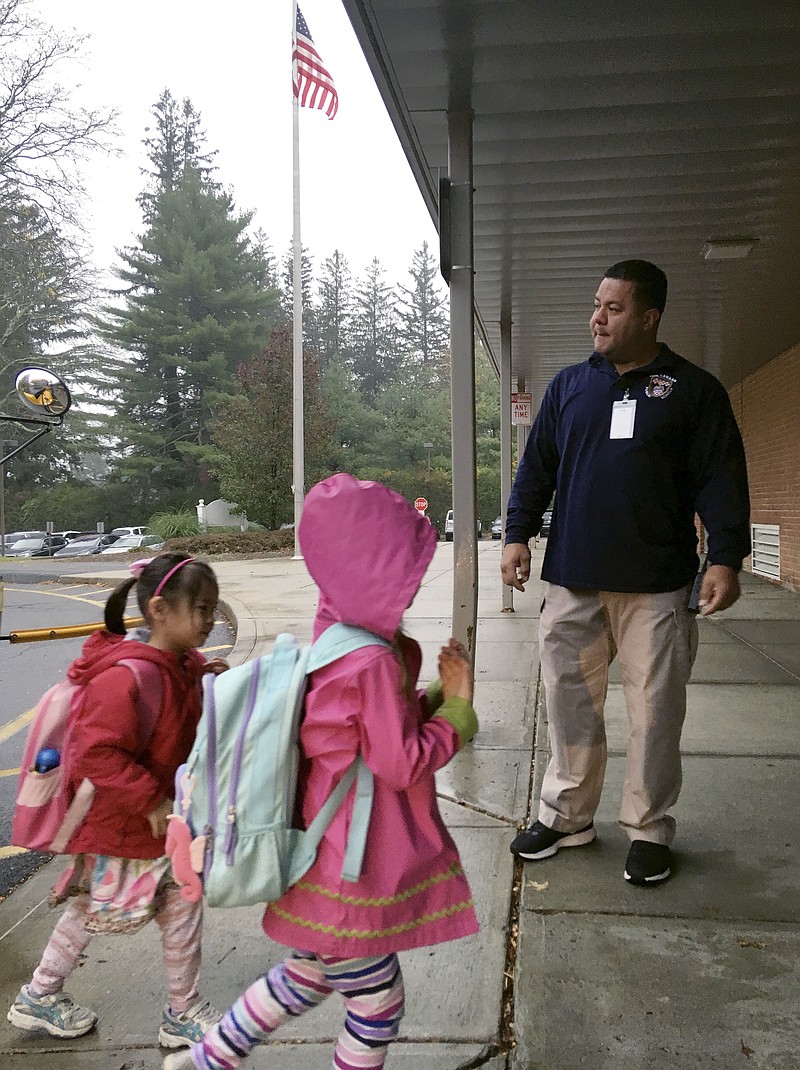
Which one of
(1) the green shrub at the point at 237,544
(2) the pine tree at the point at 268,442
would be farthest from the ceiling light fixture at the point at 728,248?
(2) the pine tree at the point at 268,442

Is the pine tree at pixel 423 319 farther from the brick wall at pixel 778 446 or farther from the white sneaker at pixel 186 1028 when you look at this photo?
the white sneaker at pixel 186 1028

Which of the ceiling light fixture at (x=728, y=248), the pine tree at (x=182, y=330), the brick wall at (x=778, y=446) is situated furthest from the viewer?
the pine tree at (x=182, y=330)

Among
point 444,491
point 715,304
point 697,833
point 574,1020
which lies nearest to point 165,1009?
point 574,1020

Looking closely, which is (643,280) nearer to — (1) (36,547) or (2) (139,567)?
(2) (139,567)

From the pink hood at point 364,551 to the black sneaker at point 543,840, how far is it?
6.22 ft

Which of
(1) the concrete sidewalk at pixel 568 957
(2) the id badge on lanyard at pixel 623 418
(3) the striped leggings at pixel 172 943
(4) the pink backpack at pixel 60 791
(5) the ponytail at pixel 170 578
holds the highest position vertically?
(2) the id badge on lanyard at pixel 623 418

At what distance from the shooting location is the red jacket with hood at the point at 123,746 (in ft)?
7.29

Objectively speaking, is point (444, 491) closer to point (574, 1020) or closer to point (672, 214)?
point (672, 214)

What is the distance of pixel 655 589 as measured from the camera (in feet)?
10.7

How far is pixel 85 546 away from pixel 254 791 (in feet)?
104

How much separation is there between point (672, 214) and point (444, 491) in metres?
49.2

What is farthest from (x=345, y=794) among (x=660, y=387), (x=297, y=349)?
(x=297, y=349)

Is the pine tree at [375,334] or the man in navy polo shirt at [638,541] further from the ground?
the pine tree at [375,334]

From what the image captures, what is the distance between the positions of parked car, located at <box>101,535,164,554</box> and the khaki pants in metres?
27.2
